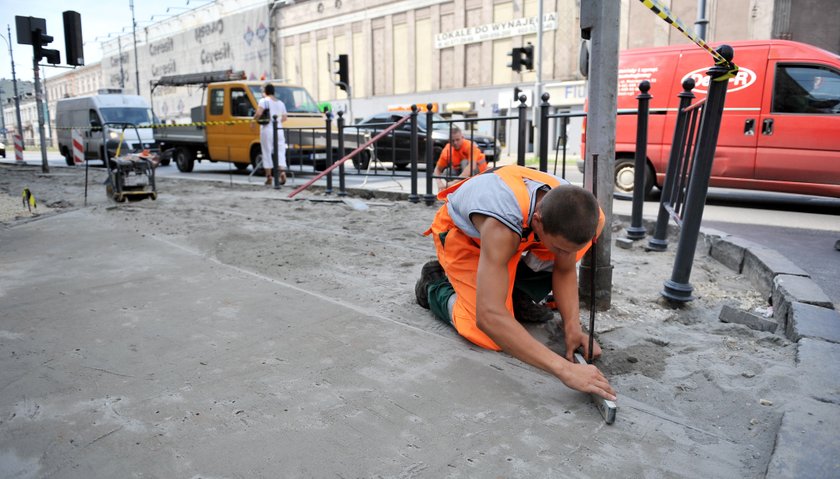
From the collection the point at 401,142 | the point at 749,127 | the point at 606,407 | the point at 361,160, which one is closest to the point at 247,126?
the point at 361,160

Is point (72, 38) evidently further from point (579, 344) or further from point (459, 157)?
point (579, 344)

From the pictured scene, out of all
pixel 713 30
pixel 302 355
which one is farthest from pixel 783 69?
pixel 713 30

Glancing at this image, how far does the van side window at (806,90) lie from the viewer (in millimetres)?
6984

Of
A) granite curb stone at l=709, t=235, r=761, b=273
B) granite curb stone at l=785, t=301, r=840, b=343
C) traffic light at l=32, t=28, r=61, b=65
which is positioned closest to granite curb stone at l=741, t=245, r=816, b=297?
granite curb stone at l=709, t=235, r=761, b=273

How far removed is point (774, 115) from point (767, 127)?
163 millimetres

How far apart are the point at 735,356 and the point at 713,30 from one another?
22421 mm

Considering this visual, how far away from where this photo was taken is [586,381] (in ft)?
7.41

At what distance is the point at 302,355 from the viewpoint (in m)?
2.76

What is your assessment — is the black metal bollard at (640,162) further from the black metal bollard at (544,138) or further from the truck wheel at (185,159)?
the truck wheel at (185,159)

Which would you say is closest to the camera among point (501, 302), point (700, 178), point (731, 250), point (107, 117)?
point (501, 302)

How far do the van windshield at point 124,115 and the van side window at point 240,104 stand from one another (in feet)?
20.4

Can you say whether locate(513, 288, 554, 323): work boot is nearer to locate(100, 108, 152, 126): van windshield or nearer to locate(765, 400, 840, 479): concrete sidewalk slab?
locate(765, 400, 840, 479): concrete sidewalk slab

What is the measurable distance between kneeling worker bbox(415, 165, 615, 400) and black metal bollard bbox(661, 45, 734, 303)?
907mm

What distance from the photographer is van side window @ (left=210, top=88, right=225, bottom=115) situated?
1321 cm
